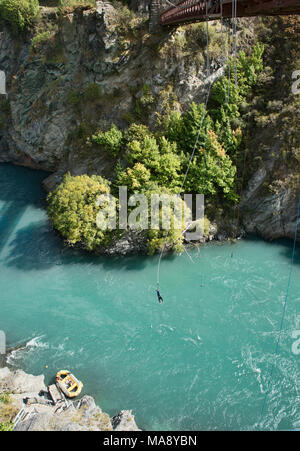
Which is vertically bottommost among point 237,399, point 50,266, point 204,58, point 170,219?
point 237,399

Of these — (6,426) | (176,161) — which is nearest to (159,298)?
(6,426)

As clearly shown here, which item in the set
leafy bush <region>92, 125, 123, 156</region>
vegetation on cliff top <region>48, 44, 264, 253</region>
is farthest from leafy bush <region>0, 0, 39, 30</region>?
vegetation on cliff top <region>48, 44, 264, 253</region>

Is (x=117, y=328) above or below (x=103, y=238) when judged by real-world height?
below

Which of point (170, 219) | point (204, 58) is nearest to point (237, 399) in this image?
point (170, 219)

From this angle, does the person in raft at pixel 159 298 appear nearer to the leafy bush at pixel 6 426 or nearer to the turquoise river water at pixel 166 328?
the turquoise river water at pixel 166 328

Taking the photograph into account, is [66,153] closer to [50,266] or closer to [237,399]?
[50,266]

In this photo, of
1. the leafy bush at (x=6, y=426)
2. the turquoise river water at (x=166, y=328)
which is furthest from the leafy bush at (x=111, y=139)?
the leafy bush at (x=6, y=426)

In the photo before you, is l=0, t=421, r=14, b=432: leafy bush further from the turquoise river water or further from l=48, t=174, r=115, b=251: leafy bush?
l=48, t=174, r=115, b=251: leafy bush
